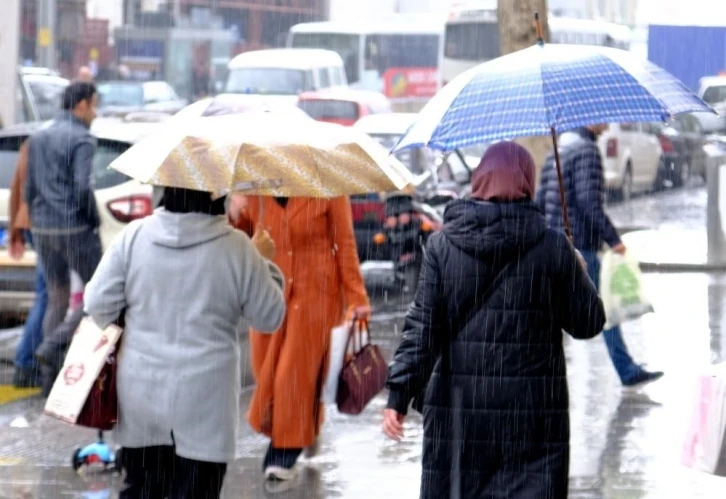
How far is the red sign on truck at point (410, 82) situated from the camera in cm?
3694

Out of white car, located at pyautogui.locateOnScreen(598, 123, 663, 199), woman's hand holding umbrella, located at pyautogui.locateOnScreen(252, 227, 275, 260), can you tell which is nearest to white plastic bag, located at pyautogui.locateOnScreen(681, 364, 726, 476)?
woman's hand holding umbrella, located at pyautogui.locateOnScreen(252, 227, 275, 260)

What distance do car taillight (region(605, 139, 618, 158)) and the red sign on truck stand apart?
12.2 metres

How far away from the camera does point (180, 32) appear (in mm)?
47062

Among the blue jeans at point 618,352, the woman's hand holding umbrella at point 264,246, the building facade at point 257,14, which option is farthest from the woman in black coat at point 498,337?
the building facade at point 257,14

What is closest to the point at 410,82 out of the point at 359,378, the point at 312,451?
the point at 312,451

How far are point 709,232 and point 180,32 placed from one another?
3388 centimetres

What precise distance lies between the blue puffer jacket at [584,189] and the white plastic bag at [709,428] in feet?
13.0

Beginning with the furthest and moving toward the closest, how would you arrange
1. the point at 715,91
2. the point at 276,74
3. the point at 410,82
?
1. the point at 410,82
2. the point at 276,74
3. the point at 715,91

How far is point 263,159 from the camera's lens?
17.3ft

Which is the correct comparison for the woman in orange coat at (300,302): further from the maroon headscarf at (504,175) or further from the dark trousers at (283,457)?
the maroon headscarf at (504,175)

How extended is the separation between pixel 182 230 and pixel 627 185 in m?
21.3

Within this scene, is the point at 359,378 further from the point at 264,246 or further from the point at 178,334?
the point at 178,334

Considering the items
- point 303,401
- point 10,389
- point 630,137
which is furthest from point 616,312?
point 630,137

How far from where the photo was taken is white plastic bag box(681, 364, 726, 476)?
4531mm
